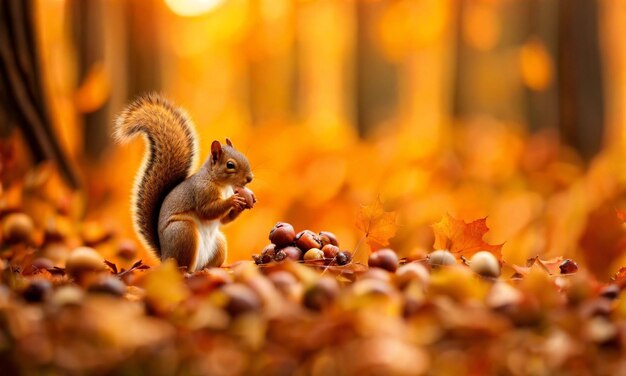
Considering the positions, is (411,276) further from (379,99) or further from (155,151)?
(379,99)

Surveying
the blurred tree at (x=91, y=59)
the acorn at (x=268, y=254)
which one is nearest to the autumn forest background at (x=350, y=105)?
the blurred tree at (x=91, y=59)

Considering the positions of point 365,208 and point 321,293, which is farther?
point 365,208

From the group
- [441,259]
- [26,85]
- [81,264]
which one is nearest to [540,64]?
[26,85]

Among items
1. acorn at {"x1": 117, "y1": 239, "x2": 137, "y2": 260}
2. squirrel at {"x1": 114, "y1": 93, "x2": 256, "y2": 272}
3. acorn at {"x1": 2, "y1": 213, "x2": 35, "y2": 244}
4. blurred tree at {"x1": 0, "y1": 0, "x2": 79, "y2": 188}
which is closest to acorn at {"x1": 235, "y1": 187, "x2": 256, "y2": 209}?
squirrel at {"x1": 114, "y1": 93, "x2": 256, "y2": 272}

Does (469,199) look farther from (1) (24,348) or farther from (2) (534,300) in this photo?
(1) (24,348)

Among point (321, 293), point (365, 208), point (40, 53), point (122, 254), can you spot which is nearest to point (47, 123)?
point (40, 53)
